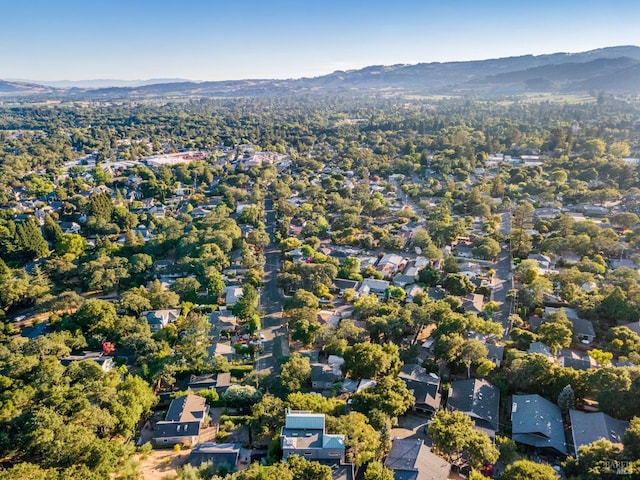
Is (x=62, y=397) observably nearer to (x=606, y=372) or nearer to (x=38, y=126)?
(x=606, y=372)

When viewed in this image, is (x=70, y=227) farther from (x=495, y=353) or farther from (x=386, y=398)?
(x=495, y=353)

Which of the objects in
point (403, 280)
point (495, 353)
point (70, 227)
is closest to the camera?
point (495, 353)

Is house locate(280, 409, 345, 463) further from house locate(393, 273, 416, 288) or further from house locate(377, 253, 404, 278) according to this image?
house locate(377, 253, 404, 278)

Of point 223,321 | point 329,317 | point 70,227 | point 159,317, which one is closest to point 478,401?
point 329,317

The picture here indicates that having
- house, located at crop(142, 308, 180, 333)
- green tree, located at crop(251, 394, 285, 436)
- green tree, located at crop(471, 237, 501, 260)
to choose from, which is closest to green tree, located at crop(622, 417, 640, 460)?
green tree, located at crop(251, 394, 285, 436)

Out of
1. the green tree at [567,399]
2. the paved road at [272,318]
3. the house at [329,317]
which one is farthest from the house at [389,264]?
the green tree at [567,399]

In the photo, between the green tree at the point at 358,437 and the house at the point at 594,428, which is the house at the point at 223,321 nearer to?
the green tree at the point at 358,437
